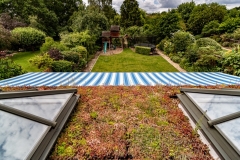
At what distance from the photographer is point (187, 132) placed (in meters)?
3.03

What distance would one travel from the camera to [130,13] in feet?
126

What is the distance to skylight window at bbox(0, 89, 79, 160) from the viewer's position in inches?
87.1

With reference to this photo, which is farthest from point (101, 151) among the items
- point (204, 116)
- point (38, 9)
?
point (38, 9)

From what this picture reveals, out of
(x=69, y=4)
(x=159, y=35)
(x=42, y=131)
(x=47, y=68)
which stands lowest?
(x=47, y=68)

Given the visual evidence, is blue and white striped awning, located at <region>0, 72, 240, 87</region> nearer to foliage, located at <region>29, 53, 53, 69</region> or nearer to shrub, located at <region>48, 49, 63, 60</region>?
foliage, located at <region>29, 53, 53, 69</region>

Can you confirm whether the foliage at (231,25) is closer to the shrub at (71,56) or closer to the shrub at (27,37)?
the shrub at (71,56)

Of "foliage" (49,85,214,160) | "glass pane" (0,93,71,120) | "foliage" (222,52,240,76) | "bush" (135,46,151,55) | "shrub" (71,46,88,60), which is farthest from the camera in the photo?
"bush" (135,46,151,55)

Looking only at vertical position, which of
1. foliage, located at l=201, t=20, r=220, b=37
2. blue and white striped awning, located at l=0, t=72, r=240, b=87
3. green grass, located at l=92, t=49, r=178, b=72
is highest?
foliage, located at l=201, t=20, r=220, b=37

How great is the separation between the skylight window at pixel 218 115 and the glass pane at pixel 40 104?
9.88 feet

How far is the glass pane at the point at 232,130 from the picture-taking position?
2.43m

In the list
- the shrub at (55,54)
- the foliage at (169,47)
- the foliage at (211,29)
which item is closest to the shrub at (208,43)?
the foliage at (169,47)

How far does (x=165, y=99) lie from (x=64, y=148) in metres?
2.95

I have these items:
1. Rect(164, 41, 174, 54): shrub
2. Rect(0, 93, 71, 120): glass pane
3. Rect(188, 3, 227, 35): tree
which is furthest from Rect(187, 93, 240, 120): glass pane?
Rect(188, 3, 227, 35): tree

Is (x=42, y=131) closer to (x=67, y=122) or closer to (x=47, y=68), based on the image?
(x=67, y=122)
